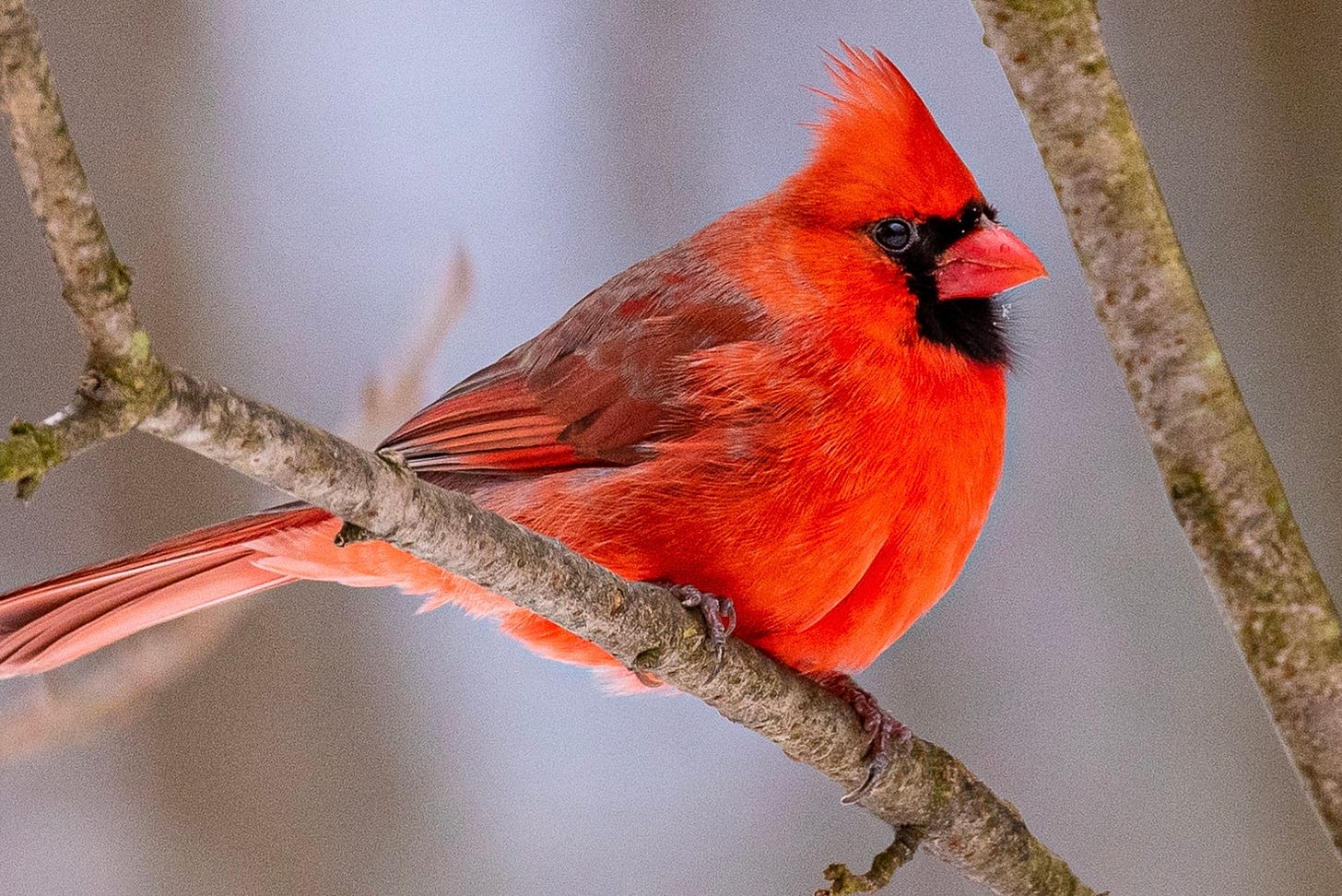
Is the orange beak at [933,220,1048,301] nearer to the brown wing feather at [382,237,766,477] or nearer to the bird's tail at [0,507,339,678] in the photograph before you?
the brown wing feather at [382,237,766,477]

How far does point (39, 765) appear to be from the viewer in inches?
129

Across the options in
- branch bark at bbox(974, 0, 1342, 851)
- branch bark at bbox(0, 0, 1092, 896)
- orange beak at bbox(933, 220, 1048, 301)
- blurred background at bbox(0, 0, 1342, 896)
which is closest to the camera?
branch bark at bbox(0, 0, 1092, 896)

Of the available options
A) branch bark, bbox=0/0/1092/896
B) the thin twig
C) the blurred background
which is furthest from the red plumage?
the blurred background

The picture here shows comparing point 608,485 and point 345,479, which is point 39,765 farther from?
point 345,479

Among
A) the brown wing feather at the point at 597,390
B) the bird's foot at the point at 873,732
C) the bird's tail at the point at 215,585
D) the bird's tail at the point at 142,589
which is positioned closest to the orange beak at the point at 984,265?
the brown wing feather at the point at 597,390

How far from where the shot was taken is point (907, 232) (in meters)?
2.12

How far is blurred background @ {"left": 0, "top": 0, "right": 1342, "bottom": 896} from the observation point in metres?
3.23

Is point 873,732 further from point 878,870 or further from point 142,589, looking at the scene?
point 142,589

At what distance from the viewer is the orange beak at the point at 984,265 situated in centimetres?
209

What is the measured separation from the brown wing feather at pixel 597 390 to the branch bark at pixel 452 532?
393 millimetres

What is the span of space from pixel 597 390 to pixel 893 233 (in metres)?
0.47

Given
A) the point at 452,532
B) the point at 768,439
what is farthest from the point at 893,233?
the point at 452,532

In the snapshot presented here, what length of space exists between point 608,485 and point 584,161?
80.0 inches

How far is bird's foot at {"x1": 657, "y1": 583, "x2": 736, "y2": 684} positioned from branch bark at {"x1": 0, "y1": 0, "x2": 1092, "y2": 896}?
18mm
